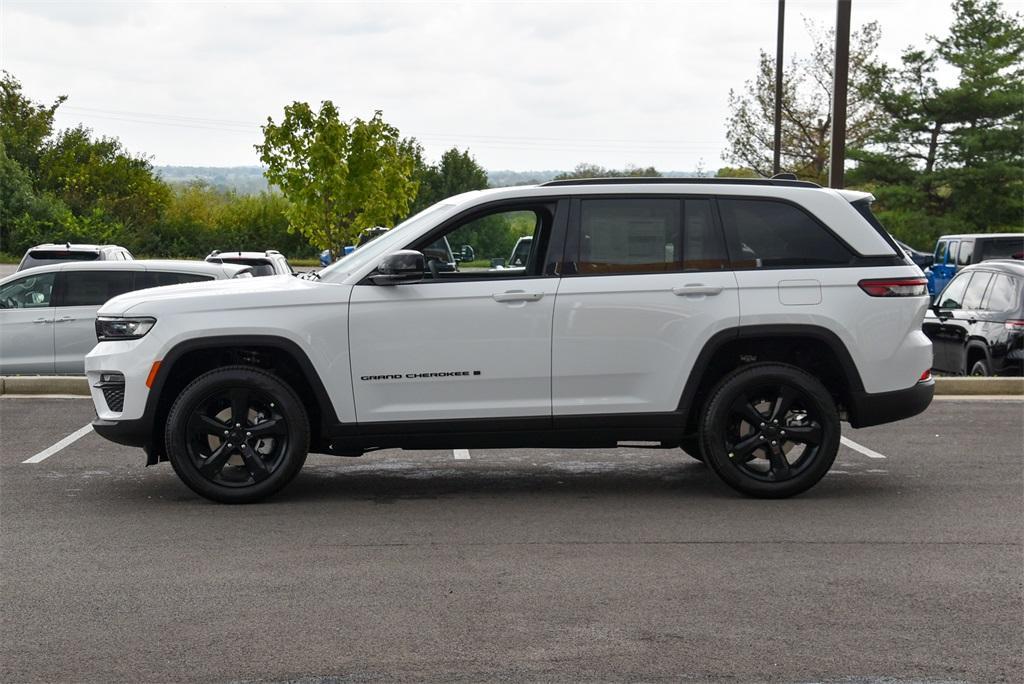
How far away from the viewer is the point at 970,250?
26.9m

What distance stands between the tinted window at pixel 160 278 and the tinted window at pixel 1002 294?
8.64 meters

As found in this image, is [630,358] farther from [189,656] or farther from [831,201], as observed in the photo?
[189,656]

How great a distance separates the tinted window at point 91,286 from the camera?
1538 cm

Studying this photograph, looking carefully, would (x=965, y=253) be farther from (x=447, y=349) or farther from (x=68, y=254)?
(x=447, y=349)

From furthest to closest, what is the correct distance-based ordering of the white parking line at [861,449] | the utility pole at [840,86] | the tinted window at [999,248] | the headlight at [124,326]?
1. the tinted window at [999,248]
2. the utility pole at [840,86]
3. the white parking line at [861,449]
4. the headlight at [124,326]

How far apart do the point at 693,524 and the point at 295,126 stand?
148 ft

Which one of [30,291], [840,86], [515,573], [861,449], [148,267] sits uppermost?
[840,86]

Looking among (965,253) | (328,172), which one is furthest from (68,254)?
(328,172)

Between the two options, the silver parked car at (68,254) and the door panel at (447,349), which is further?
the silver parked car at (68,254)

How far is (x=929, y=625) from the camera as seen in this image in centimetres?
548

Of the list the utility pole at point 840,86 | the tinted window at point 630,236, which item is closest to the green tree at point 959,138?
the utility pole at point 840,86

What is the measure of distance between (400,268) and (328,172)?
43.5 metres

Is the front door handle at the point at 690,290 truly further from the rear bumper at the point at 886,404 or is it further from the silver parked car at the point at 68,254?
the silver parked car at the point at 68,254

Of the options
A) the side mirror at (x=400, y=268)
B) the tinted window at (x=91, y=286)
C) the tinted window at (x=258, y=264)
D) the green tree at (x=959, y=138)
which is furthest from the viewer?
the green tree at (x=959, y=138)
